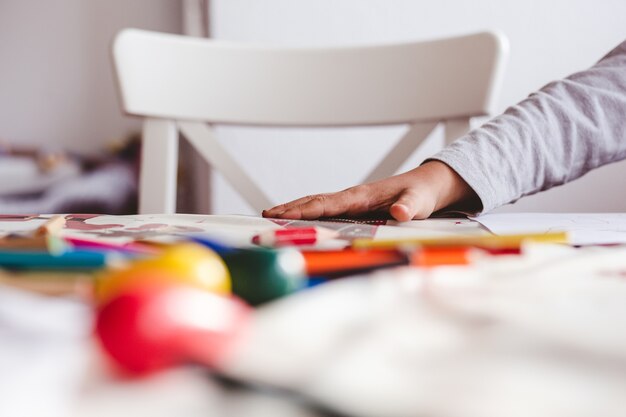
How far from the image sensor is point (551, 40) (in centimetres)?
154

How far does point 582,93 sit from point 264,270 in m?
0.54

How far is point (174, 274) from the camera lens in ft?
0.47

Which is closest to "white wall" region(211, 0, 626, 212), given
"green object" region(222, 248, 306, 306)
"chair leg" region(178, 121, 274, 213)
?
"chair leg" region(178, 121, 274, 213)

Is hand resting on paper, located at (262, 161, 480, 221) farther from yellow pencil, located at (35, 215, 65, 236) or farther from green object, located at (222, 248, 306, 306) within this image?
green object, located at (222, 248, 306, 306)

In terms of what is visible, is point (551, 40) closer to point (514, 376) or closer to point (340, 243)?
point (340, 243)

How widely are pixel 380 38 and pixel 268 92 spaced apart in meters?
0.80

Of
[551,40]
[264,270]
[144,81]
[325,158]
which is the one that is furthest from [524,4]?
[264,270]

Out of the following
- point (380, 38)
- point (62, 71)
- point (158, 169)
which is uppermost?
point (380, 38)

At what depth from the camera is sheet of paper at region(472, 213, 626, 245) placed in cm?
35

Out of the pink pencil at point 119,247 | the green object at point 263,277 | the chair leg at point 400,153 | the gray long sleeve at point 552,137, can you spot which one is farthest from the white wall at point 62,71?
the green object at point 263,277

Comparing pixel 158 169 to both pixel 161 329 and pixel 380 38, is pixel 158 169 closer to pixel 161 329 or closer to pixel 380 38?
pixel 161 329

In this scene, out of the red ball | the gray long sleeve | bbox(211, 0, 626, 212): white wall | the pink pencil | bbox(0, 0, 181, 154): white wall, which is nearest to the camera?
the red ball

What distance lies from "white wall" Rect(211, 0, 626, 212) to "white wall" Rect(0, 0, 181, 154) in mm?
580

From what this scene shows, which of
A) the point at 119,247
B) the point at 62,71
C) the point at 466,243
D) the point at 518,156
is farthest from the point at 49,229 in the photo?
the point at 62,71
